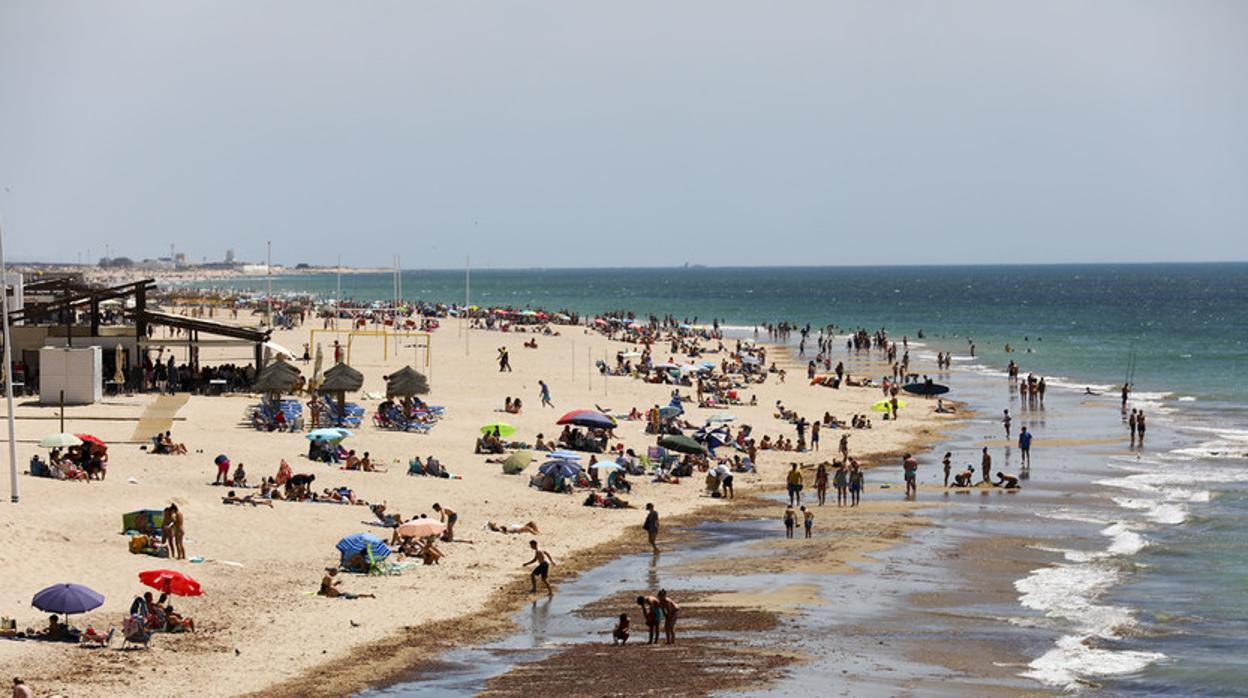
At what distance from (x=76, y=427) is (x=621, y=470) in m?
13.1

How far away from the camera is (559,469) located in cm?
3148

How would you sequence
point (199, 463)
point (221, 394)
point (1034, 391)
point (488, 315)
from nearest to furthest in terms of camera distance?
point (199, 463)
point (221, 394)
point (1034, 391)
point (488, 315)

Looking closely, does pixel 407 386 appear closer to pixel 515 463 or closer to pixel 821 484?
pixel 515 463

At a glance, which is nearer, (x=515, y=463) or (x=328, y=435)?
(x=328, y=435)

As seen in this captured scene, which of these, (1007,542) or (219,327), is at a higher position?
(219,327)

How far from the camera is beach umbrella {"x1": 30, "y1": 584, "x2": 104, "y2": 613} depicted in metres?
18.1

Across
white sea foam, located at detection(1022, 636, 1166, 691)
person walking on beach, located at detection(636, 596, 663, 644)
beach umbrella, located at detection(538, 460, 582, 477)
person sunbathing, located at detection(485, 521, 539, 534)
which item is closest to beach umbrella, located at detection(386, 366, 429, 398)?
beach umbrella, located at detection(538, 460, 582, 477)

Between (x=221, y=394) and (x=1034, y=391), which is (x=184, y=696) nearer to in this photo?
(x=221, y=394)

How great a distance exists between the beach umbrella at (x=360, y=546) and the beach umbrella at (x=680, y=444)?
13.2 metres

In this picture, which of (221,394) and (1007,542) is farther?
(221,394)

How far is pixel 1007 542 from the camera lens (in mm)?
28047

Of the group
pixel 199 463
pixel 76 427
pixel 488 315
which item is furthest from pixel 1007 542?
pixel 488 315

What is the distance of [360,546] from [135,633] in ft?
17.4

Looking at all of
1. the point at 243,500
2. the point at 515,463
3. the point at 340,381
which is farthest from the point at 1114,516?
the point at 340,381
